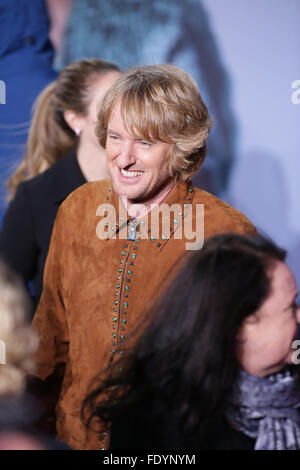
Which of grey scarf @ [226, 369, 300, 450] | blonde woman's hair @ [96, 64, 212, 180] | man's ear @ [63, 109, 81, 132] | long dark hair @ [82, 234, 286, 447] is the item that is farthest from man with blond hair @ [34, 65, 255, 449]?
man's ear @ [63, 109, 81, 132]

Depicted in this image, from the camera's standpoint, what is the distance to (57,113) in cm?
236

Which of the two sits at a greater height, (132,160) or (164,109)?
(164,109)

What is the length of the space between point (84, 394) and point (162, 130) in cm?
70

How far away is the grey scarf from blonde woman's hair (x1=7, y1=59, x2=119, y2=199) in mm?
1213

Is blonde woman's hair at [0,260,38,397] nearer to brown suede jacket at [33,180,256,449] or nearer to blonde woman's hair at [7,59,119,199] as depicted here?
brown suede jacket at [33,180,256,449]

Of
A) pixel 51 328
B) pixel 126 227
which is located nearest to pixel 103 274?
pixel 126 227

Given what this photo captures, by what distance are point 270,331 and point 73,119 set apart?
4.07 ft

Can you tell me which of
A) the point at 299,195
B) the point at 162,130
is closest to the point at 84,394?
the point at 162,130

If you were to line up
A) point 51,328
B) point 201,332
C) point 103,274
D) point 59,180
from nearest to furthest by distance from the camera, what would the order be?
1. point 201,332
2. point 103,274
3. point 51,328
4. point 59,180

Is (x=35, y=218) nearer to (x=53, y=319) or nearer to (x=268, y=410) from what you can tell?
(x=53, y=319)

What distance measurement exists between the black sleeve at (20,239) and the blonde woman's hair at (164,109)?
607 millimetres

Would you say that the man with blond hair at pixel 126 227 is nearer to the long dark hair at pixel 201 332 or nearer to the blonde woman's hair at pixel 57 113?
the long dark hair at pixel 201 332

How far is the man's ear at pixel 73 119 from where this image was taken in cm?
216
